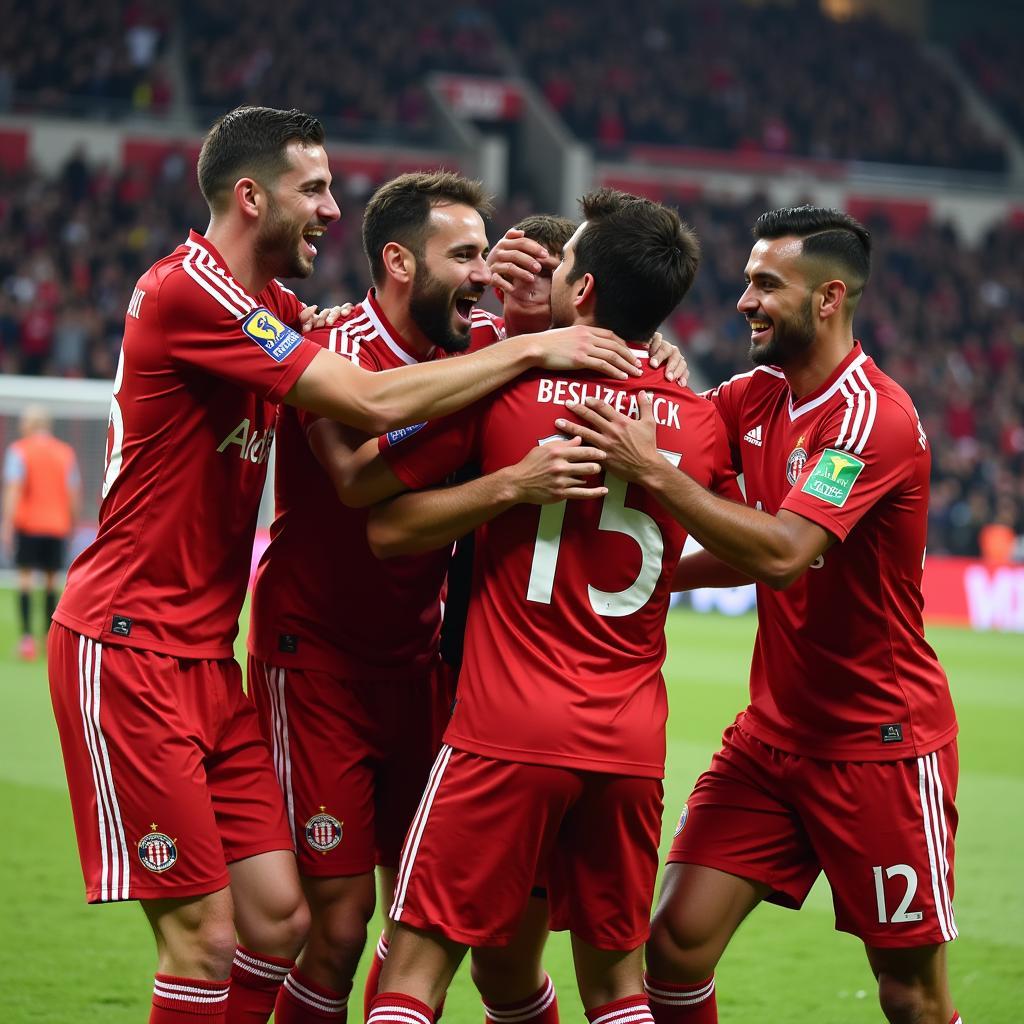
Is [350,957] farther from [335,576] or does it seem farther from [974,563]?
[974,563]

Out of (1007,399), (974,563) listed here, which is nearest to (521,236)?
(974,563)

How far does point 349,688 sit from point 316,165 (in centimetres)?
144

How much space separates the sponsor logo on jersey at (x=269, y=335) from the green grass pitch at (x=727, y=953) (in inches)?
101

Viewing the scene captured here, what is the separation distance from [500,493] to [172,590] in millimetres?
946

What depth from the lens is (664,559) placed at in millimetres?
3613

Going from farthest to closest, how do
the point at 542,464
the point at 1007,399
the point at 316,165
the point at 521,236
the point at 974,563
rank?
the point at 1007,399 → the point at 974,563 → the point at 521,236 → the point at 316,165 → the point at 542,464

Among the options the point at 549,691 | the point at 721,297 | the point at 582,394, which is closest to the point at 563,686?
the point at 549,691

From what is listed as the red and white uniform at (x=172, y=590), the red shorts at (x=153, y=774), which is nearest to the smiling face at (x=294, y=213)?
the red and white uniform at (x=172, y=590)

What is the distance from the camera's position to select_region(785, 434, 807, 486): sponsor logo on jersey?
4.03m

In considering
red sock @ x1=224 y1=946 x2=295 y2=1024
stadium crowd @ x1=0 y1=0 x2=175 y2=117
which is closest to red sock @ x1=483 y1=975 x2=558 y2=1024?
red sock @ x1=224 y1=946 x2=295 y2=1024

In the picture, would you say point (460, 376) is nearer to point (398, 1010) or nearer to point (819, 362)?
point (819, 362)

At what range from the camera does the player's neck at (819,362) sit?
13.5 feet

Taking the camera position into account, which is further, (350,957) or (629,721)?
(350,957)

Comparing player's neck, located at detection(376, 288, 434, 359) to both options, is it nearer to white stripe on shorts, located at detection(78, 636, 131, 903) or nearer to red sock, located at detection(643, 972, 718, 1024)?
white stripe on shorts, located at detection(78, 636, 131, 903)
